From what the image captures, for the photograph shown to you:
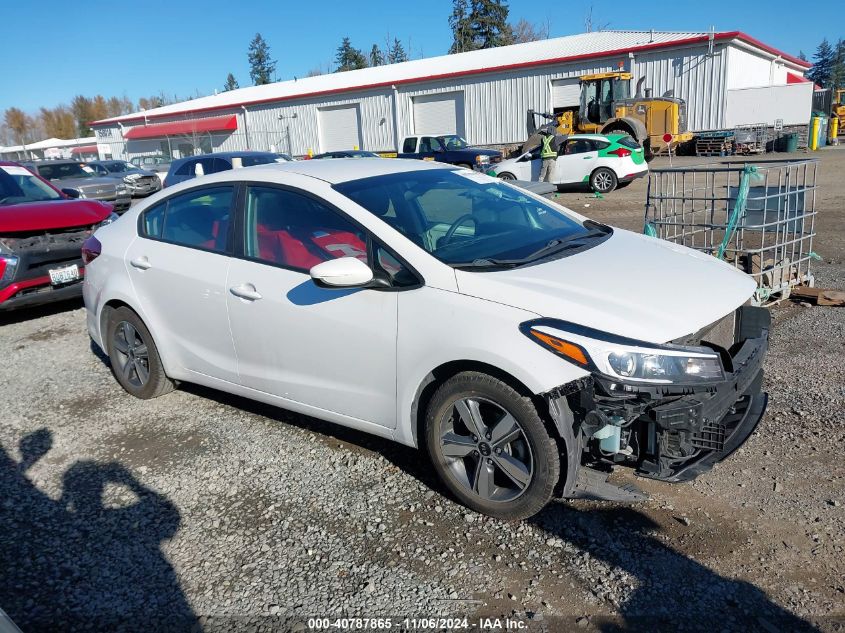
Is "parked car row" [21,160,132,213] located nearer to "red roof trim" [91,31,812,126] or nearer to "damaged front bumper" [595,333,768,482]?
"damaged front bumper" [595,333,768,482]

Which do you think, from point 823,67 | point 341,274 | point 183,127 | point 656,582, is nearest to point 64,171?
point 341,274

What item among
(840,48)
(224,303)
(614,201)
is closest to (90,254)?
(224,303)

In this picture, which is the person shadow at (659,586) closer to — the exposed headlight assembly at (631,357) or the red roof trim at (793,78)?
the exposed headlight assembly at (631,357)

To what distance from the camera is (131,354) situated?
5094 mm

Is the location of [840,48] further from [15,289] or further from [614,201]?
[15,289]

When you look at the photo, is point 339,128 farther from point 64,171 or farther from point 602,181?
point 602,181

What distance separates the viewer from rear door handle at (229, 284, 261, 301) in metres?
3.99

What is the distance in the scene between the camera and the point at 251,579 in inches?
119

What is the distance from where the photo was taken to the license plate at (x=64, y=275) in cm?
738

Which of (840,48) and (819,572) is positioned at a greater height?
(840,48)

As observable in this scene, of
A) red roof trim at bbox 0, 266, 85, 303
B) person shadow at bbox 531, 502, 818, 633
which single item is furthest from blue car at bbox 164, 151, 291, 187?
person shadow at bbox 531, 502, 818, 633

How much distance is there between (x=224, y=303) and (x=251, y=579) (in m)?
1.75

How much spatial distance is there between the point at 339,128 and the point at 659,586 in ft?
132

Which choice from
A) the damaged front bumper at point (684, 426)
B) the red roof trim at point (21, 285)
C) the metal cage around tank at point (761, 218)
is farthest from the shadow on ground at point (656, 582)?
the red roof trim at point (21, 285)
